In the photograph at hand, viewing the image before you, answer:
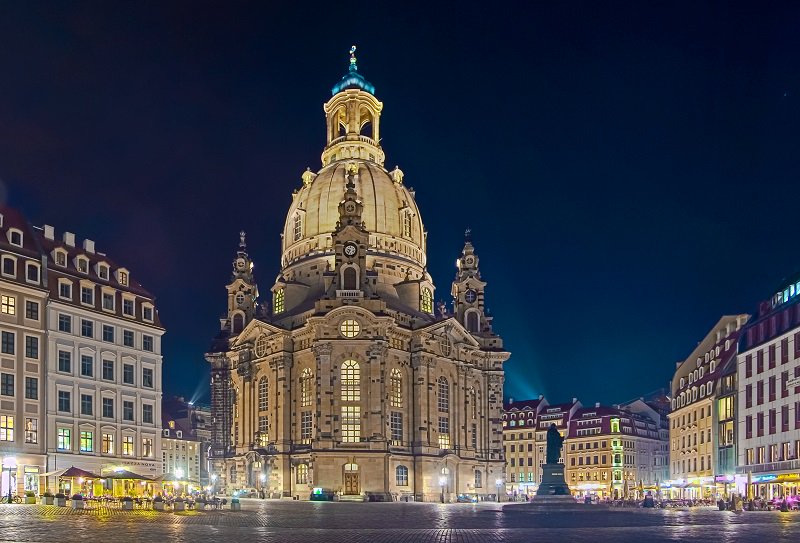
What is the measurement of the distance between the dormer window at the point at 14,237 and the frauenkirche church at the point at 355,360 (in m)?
40.1

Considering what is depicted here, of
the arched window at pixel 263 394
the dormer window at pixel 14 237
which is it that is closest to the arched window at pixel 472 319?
the arched window at pixel 263 394

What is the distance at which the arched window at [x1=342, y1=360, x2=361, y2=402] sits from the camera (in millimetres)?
115875

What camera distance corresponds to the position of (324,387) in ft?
376

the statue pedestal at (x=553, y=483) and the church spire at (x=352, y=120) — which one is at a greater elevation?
the church spire at (x=352, y=120)

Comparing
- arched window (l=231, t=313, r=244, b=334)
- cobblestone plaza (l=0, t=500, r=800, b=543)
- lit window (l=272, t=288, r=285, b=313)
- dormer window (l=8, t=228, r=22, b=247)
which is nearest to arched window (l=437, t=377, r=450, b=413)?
lit window (l=272, t=288, r=285, b=313)

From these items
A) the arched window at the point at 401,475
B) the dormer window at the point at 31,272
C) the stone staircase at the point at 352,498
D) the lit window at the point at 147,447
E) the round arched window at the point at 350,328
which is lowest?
the stone staircase at the point at 352,498

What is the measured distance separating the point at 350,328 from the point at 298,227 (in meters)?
26.8

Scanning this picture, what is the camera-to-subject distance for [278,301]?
5349 inches

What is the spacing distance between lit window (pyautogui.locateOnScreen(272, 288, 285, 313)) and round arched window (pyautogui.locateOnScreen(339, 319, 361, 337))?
Result: 19.5 meters

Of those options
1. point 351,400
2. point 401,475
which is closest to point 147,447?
point 351,400

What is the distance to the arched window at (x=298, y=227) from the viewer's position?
138 meters

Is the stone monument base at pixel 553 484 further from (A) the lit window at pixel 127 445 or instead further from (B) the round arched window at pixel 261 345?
(B) the round arched window at pixel 261 345

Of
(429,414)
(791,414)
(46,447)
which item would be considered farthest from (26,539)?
(429,414)

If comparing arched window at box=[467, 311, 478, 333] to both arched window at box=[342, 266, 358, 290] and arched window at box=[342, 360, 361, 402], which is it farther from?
arched window at box=[342, 360, 361, 402]
